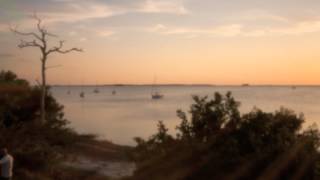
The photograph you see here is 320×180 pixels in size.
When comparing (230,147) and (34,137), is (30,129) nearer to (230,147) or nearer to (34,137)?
(34,137)

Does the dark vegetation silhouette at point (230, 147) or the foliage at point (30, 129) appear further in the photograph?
the foliage at point (30, 129)

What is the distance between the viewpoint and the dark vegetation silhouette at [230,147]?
1730 cm

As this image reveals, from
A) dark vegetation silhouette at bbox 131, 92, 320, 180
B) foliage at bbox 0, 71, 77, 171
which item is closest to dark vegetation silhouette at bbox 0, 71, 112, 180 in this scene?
foliage at bbox 0, 71, 77, 171

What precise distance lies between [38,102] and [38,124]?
6.90 metres

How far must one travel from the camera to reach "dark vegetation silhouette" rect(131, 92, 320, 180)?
1730 cm

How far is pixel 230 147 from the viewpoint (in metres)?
17.7

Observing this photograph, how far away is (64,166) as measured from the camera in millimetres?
25062

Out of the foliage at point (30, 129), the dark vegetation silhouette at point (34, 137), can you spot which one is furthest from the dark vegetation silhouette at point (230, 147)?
the foliage at point (30, 129)

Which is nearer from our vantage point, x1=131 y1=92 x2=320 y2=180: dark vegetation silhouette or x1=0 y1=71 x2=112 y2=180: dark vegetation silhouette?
x1=131 y1=92 x2=320 y2=180: dark vegetation silhouette

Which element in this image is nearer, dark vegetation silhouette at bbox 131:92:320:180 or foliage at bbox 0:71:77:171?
dark vegetation silhouette at bbox 131:92:320:180

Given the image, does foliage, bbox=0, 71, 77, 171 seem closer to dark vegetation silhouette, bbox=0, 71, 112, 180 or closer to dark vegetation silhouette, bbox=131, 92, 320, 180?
dark vegetation silhouette, bbox=0, 71, 112, 180

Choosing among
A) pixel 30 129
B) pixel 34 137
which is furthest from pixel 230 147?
pixel 30 129

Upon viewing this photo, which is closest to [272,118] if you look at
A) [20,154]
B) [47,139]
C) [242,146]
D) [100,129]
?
[242,146]

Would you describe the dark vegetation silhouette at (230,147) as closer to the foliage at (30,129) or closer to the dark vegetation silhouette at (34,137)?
the dark vegetation silhouette at (34,137)
